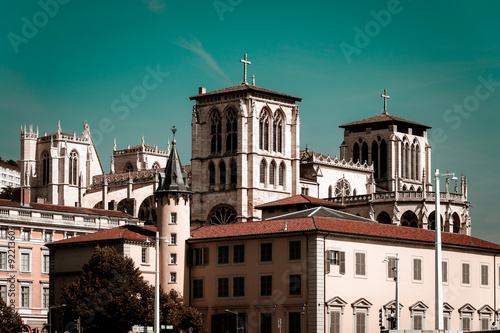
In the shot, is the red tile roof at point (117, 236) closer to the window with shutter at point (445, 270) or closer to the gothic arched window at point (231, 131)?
the window with shutter at point (445, 270)

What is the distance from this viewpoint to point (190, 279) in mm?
108625

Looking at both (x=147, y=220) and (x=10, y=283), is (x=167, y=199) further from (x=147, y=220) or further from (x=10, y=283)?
(x=147, y=220)

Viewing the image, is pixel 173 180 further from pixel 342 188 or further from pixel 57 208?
pixel 342 188

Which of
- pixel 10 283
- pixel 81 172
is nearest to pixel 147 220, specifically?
pixel 81 172

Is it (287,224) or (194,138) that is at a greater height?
(194,138)

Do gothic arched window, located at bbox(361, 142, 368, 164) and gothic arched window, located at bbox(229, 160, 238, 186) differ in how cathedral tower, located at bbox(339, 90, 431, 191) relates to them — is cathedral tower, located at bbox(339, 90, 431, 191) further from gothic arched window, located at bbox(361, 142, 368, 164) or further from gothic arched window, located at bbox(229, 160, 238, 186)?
gothic arched window, located at bbox(229, 160, 238, 186)

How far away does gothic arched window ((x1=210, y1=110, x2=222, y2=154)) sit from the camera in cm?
15100

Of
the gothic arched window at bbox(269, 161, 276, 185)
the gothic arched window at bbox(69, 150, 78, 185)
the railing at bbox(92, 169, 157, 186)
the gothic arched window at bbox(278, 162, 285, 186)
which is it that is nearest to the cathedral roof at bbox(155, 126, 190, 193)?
the gothic arched window at bbox(269, 161, 276, 185)

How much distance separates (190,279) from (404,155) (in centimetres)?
7467

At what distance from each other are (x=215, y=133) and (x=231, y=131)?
2.64 meters

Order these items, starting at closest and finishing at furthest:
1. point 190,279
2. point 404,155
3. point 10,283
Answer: point 190,279 < point 10,283 < point 404,155

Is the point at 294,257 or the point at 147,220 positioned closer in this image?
the point at 294,257

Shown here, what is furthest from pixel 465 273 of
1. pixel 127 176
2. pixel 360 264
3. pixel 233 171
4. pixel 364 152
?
pixel 127 176

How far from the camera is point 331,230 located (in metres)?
101
